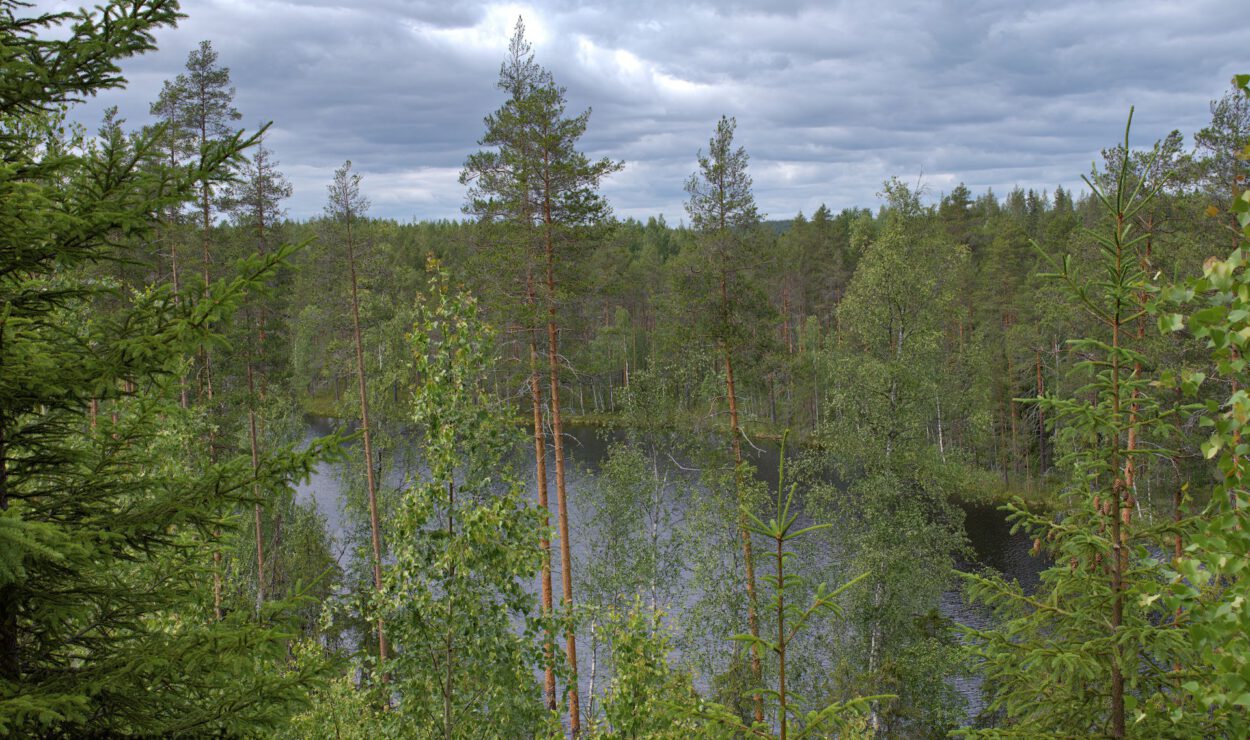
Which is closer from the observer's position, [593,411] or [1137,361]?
[1137,361]

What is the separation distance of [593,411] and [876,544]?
41926mm

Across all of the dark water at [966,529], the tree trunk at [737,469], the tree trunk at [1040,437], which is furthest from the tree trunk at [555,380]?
the tree trunk at [1040,437]

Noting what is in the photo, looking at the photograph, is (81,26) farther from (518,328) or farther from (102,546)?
(518,328)

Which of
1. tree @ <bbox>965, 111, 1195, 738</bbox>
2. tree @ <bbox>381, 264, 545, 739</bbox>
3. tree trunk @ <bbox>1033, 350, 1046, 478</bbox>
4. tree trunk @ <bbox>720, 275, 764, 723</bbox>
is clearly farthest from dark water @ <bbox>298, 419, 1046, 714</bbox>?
tree @ <bbox>965, 111, 1195, 738</bbox>

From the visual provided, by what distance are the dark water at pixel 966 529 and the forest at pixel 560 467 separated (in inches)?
9.2

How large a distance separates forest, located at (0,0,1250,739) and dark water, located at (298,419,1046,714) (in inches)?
9.2

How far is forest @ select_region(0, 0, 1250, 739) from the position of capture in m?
3.82

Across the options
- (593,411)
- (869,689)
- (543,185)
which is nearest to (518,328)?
(543,185)

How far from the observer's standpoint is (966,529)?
3369 cm

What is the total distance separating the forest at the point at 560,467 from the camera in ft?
12.5

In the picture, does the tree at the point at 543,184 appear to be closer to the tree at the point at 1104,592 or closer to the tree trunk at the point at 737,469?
the tree trunk at the point at 737,469

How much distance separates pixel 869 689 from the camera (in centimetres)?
1730

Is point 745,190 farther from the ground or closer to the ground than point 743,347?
farther from the ground

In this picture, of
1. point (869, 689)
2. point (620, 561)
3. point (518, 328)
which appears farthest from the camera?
point (620, 561)
